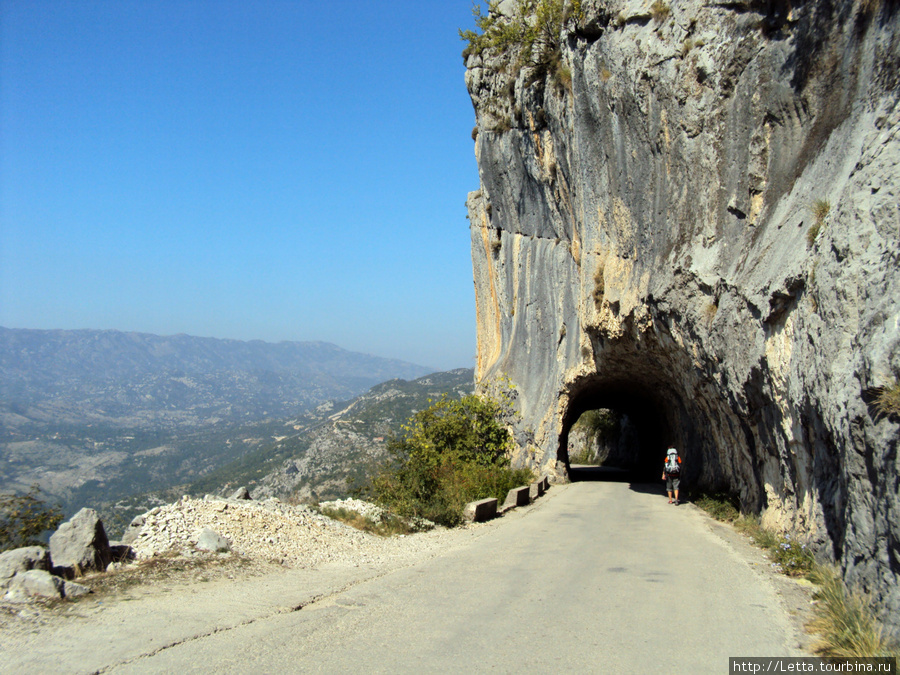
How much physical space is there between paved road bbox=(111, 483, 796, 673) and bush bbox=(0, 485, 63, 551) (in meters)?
4.96

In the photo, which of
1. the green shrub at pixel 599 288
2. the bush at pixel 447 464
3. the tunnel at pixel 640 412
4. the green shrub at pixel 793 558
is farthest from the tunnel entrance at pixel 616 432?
the green shrub at pixel 793 558

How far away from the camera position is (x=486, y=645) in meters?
5.67

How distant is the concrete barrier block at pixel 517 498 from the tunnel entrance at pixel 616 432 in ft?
22.7

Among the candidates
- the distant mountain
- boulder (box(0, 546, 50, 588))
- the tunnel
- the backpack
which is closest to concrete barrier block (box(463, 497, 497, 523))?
the backpack

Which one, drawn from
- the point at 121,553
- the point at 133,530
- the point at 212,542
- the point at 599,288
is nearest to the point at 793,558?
the point at 212,542

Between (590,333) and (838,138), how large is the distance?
1082 centimetres

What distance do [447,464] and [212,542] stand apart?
9026mm

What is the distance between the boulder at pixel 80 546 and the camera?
7535 mm

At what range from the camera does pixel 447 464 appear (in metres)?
17.2

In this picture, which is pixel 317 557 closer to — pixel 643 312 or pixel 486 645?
pixel 486 645

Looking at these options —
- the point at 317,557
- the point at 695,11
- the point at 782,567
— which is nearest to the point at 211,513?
the point at 317,557

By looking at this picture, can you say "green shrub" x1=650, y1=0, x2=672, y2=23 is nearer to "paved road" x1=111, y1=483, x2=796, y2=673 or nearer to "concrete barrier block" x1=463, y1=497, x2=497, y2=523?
"paved road" x1=111, y1=483, x2=796, y2=673

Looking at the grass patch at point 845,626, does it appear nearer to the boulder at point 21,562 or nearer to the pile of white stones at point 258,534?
the pile of white stones at point 258,534

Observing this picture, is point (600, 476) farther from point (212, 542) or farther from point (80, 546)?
point (80, 546)
